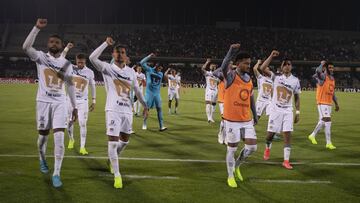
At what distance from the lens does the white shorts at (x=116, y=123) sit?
7.37 meters

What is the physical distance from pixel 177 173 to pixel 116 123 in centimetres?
205

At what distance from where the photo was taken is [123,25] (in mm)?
71062

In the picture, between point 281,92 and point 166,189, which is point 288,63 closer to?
point 281,92

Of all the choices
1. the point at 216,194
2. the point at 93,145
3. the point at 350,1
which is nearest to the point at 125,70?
the point at 216,194

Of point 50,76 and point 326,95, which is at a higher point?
point 50,76

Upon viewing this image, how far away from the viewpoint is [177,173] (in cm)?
872

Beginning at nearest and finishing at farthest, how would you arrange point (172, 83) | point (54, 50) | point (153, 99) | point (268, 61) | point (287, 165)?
point (54, 50)
point (268, 61)
point (287, 165)
point (153, 99)
point (172, 83)

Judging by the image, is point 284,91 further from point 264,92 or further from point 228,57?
point 264,92

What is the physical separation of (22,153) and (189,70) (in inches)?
1969

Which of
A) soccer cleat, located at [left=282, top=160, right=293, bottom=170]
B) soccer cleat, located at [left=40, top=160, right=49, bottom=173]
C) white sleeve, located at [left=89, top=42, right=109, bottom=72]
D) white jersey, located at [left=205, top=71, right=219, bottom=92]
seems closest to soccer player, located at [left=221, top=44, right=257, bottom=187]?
soccer cleat, located at [left=282, top=160, right=293, bottom=170]

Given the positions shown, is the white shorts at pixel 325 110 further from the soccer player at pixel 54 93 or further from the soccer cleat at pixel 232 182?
the soccer player at pixel 54 93

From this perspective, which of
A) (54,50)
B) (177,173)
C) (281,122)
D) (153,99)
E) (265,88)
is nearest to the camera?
(54,50)

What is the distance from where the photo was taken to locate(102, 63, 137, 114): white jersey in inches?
296

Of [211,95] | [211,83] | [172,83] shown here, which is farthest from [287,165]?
[172,83]
